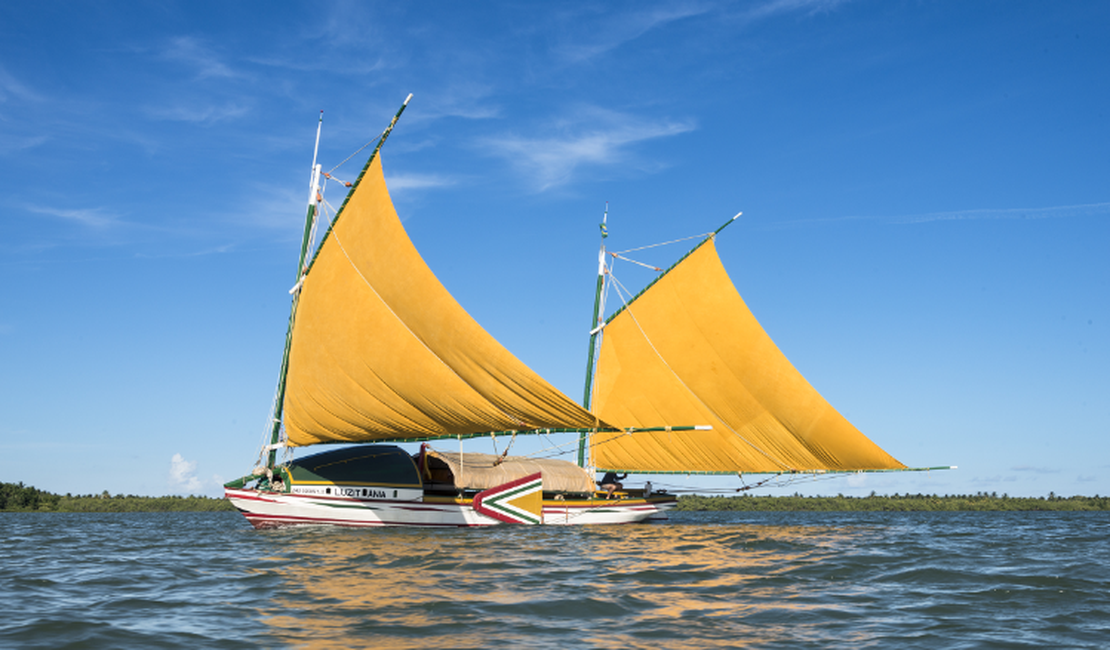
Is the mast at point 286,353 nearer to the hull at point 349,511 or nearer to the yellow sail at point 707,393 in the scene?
the hull at point 349,511

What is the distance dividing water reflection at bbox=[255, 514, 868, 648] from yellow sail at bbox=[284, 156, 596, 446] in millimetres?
8221

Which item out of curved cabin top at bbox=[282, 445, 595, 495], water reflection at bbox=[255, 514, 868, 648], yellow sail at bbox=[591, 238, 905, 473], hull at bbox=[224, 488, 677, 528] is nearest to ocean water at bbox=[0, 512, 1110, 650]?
water reflection at bbox=[255, 514, 868, 648]

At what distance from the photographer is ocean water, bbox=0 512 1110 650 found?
9789 mm

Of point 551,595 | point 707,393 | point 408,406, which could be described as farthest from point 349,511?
point 551,595

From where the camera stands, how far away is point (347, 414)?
3094 cm

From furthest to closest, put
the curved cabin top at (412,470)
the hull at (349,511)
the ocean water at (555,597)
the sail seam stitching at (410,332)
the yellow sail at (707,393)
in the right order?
the yellow sail at (707,393) < the curved cabin top at (412,470) < the hull at (349,511) < the sail seam stitching at (410,332) < the ocean water at (555,597)

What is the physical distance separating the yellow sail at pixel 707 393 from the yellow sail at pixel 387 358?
36.8ft

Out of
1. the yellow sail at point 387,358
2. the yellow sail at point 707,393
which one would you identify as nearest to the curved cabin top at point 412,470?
the yellow sail at point 387,358

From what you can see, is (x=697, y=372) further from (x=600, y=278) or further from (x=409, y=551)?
(x=409, y=551)

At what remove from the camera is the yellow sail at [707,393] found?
126 ft

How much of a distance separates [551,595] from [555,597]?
0.81 ft

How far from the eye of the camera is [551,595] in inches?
503

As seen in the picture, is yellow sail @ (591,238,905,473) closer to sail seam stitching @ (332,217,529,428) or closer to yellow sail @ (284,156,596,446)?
yellow sail @ (284,156,596,446)

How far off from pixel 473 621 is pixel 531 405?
20.4 metres
